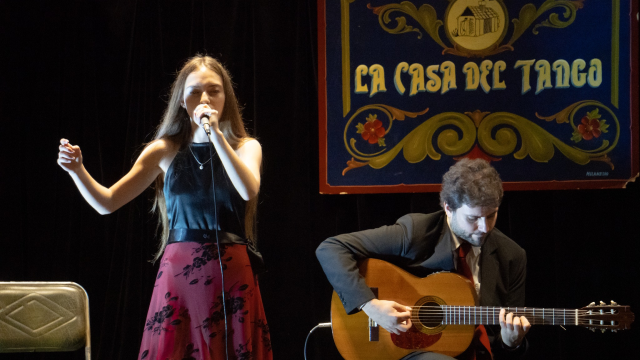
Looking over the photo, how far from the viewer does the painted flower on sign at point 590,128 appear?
3.14 meters

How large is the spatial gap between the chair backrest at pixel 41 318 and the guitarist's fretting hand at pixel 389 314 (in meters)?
1.17

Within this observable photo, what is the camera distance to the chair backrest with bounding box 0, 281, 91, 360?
2.25m

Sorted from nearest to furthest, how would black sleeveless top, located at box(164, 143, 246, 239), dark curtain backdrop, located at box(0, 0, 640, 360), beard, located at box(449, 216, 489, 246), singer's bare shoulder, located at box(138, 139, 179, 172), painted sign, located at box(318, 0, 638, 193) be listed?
black sleeveless top, located at box(164, 143, 246, 239), singer's bare shoulder, located at box(138, 139, 179, 172), beard, located at box(449, 216, 489, 246), painted sign, located at box(318, 0, 638, 193), dark curtain backdrop, located at box(0, 0, 640, 360)

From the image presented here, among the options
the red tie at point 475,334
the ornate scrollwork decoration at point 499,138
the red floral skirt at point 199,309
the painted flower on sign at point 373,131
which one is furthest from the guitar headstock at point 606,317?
the painted flower on sign at point 373,131

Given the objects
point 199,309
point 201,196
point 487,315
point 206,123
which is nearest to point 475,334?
point 487,315

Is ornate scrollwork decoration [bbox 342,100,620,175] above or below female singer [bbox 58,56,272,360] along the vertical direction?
above

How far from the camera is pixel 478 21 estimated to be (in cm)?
319

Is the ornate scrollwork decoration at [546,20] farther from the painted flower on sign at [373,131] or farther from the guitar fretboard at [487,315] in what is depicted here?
the guitar fretboard at [487,315]

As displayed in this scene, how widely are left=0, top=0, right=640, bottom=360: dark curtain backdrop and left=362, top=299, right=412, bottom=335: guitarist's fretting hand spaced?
1057 mm

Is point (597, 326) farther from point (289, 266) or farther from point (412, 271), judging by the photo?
point (289, 266)

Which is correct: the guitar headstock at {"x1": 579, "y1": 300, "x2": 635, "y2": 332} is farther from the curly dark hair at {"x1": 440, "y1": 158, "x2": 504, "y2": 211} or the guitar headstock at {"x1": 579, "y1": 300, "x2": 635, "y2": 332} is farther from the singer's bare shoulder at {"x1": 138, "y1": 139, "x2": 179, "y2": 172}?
the singer's bare shoulder at {"x1": 138, "y1": 139, "x2": 179, "y2": 172}

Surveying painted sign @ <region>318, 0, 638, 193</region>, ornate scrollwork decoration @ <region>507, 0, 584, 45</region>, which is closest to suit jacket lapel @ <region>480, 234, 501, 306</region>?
painted sign @ <region>318, 0, 638, 193</region>

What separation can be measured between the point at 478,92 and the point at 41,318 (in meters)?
2.49

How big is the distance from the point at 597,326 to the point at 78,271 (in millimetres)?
2881
